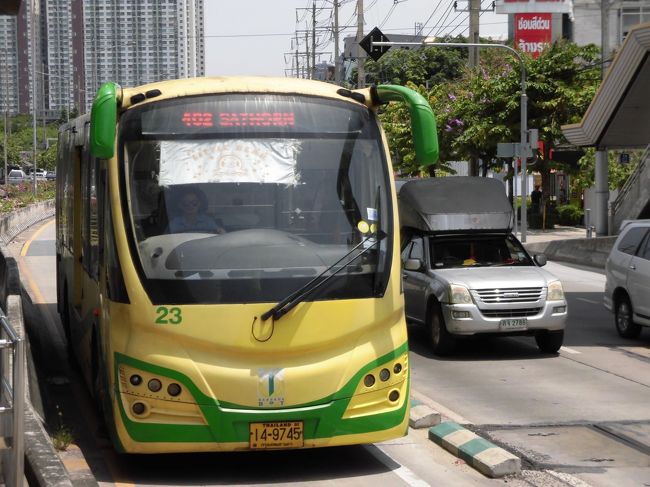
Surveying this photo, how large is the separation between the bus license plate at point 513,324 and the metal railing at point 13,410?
8.86m

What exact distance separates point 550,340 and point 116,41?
68.6 m

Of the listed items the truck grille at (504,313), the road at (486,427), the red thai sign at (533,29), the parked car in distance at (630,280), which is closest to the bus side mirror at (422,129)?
the road at (486,427)

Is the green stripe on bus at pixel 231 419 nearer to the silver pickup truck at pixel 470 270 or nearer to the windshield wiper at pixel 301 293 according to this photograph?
the windshield wiper at pixel 301 293

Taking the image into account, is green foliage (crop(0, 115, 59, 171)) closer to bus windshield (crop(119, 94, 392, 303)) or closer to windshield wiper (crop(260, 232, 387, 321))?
bus windshield (crop(119, 94, 392, 303))

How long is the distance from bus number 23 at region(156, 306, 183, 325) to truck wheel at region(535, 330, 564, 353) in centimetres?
789

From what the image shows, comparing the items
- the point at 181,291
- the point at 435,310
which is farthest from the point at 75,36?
the point at 181,291

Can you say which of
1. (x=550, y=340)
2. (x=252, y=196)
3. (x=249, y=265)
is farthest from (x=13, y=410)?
(x=550, y=340)

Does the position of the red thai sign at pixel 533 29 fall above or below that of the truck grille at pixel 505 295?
above

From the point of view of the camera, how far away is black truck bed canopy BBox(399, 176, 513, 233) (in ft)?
53.5

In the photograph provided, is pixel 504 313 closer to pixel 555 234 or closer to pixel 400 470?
pixel 400 470

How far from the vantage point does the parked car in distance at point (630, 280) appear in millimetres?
16656

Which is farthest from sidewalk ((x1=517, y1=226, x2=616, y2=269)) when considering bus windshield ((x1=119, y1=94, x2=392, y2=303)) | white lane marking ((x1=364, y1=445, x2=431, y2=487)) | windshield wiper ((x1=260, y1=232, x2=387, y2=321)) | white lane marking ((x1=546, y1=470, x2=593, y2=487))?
windshield wiper ((x1=260, y1=232, x2=387, y2=321))

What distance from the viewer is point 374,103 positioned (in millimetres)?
9508

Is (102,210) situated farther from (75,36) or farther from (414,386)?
(75,36)
